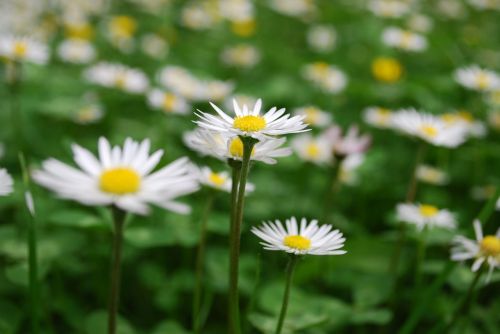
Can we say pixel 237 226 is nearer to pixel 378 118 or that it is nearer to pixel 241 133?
pixel 241 133

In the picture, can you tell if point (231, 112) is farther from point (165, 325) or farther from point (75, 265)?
point (165, 325)

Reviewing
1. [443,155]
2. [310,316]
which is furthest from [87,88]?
[310,316]

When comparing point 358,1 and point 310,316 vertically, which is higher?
point 358,1

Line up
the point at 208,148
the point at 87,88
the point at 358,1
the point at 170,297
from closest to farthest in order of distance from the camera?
the point at 208,148 → the point at 170,297 → the point at 87,88 → the point at 358,1

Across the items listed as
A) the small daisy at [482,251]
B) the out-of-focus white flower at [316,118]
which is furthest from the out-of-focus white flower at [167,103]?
the small daisy at [482,251]

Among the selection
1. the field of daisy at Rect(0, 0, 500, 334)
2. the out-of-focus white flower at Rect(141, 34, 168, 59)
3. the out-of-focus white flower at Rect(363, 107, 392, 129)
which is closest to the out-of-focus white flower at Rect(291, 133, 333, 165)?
the field of daisy at Rect(0, 0, 500, 334)

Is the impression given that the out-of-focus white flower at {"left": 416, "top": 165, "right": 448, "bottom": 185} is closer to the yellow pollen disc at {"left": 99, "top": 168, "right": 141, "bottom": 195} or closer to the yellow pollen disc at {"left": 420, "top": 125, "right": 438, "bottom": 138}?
the yellow pollen disc at {"left": 420, "top": 125, "right": 438, "bottom": 138}
